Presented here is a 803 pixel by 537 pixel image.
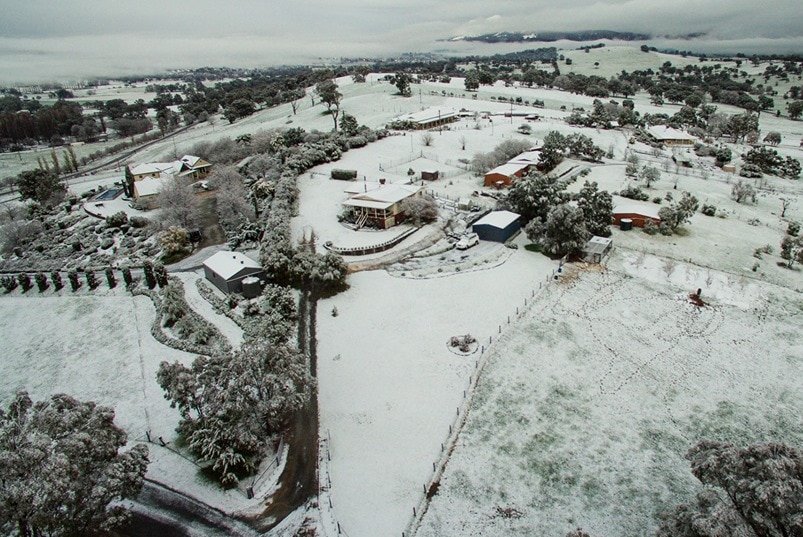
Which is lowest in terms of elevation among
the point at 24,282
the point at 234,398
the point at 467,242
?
the point at 24,282

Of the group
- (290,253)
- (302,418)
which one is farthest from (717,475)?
(290,253)

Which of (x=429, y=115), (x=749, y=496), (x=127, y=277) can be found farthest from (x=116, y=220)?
(x=429, y=115)

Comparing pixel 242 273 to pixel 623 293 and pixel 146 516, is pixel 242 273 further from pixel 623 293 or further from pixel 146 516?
pixel 623 293

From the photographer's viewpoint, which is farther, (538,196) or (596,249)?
(538,196)

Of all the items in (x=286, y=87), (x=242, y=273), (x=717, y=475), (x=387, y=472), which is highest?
(x=286, y=87)

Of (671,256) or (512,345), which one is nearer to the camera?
(512,345)

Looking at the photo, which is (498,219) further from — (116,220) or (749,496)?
(116,220)

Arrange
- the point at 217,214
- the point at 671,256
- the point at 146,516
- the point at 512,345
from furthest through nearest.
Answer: the point at 217,214 < the point at 671,256 < the point at 512,345 < the point at 146,516
